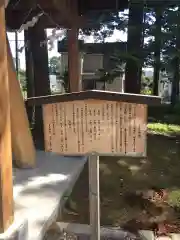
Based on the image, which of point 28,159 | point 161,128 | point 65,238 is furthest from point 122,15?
point 65,238

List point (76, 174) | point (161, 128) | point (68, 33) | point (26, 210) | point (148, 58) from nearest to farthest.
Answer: point (26, 210) < point (76, 174) < point (68, 33) < point (148, 58) < point (161, 128)

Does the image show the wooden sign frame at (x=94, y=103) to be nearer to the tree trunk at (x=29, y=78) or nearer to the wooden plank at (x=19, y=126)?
the wooden plank at (x=19, y=126)

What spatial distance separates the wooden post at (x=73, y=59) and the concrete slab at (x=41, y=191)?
144cm

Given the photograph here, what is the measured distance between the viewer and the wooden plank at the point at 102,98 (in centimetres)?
183

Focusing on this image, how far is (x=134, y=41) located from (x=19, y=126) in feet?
16.3

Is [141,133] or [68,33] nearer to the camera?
[141,133]

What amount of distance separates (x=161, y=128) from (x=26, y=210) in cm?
620

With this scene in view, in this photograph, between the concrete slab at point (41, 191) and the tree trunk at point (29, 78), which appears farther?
the tree trunk at point (29, 78)

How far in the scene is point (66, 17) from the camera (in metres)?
4.88

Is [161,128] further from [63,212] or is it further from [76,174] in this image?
[63,212]

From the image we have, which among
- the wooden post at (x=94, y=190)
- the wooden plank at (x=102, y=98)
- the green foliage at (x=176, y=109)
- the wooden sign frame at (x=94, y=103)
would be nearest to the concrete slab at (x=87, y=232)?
the wooden post at (x=94, y=190)

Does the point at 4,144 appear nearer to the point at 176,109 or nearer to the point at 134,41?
the point at 134,41

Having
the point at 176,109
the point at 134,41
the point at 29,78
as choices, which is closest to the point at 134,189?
the point at 134,41

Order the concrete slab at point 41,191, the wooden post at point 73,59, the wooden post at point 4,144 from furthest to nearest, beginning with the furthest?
the wooden post at point 73,59 → the concrete slab at point 41,191 → the wooden post at point 4,144
